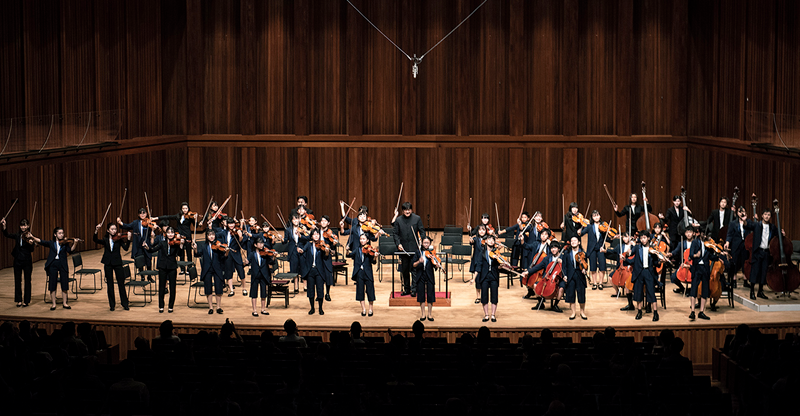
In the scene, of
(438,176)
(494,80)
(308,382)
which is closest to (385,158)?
(438,176)

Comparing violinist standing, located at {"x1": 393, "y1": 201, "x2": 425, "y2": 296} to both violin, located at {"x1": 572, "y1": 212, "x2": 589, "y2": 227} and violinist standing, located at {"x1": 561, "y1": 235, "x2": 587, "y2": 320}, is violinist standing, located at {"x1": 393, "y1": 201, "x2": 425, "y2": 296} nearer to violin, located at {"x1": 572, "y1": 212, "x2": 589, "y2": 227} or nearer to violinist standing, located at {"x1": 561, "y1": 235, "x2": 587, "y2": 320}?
violinist standing, located at {"x1": 561, "y1": 235, "x2": 587, "y2": 320}

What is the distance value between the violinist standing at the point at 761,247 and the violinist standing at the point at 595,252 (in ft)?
8.46

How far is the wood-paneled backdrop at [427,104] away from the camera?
23.4 m

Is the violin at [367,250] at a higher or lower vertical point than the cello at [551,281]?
higher

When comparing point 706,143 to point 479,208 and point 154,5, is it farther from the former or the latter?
point 154,5

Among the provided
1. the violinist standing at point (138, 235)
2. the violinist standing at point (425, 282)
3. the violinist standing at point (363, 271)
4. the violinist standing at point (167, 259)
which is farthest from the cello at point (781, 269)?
the violinist standing at point (138, 235)

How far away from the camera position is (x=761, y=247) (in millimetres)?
15828

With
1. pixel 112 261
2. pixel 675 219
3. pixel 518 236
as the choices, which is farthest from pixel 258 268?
pixel 675 219

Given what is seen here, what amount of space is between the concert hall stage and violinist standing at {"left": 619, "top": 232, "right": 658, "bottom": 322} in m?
0.32

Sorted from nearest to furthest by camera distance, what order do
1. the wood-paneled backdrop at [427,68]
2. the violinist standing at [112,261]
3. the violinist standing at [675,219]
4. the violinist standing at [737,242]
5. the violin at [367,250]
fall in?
the violin at [367,250], the violinist standing at [112,261], the violinist standing at [737,242], the violinist standing at [675,219], the wood-paneled backdrop at [427,68]

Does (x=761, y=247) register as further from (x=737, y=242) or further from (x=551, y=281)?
(x=551, y=281)

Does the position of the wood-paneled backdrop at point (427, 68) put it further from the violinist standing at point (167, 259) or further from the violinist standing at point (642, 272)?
the violinist standing at point (642, 272)

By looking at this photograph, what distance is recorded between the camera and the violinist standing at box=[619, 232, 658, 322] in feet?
48.2

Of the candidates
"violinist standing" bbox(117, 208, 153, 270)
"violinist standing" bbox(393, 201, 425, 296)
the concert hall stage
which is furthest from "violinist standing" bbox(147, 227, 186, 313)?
"violinist standing" bbox(393, 201, 425, 296)
